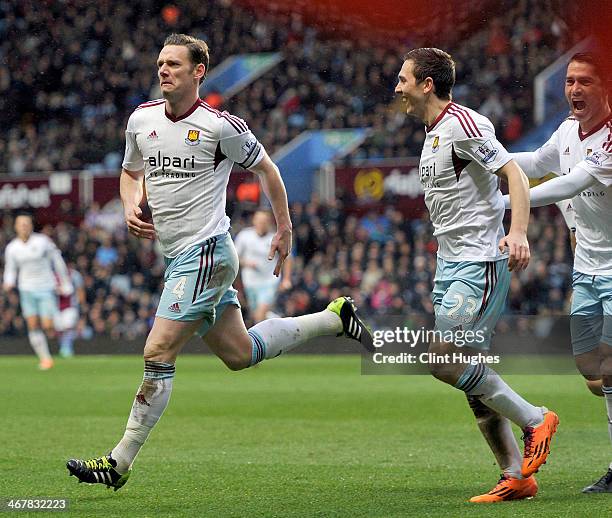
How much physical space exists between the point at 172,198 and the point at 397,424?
4.16m

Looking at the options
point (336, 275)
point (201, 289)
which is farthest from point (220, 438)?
point (336, 275)

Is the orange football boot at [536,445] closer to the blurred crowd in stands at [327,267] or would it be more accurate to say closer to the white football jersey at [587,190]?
the white football jersey at [587,190]

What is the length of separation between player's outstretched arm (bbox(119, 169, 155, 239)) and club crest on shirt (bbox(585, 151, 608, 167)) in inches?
87.6

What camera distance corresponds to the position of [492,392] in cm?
546

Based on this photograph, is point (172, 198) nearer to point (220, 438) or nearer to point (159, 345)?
point (159, 345)

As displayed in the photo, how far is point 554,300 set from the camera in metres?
16.8

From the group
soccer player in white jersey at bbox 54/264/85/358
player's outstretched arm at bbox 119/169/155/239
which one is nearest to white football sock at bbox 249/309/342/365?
player's outstretched arm at bbox 119/169/155/239

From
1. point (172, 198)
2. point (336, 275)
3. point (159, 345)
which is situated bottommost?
point (336, 275)

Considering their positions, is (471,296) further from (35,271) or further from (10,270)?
(35,271)

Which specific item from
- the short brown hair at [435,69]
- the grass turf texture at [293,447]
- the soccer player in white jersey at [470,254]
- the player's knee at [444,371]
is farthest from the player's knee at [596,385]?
the short brown hair at [435,69]

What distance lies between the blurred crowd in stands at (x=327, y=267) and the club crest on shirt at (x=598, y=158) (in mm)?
11098

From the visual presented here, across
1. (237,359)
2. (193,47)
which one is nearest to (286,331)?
(237,359)

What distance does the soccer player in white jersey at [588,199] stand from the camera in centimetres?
550

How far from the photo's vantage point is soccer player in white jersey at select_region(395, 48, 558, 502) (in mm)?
5414
